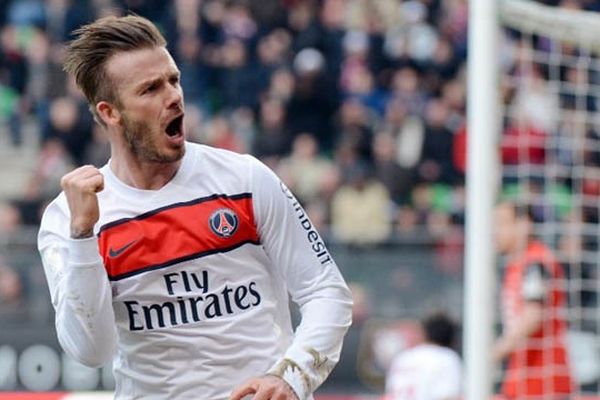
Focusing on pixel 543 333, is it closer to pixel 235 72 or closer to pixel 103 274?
pixel 103 274

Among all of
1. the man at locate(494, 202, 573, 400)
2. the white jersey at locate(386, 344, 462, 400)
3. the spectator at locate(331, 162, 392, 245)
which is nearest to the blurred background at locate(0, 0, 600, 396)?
the spectator at locate(331, 162, 392, 245)

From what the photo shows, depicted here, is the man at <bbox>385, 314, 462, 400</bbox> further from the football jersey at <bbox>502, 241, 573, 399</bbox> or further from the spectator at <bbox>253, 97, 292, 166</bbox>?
the spectator at <bbox>253, 97, 292, 166</bbox>

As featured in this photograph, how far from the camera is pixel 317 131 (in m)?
16.1

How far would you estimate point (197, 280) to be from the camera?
14.6 feet

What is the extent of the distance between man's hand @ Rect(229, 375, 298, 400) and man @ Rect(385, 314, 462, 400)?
16.2 ft

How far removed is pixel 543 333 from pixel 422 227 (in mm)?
6020

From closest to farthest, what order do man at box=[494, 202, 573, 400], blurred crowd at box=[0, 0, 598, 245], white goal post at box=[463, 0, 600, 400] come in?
white goal post at box=[463, 0, 600, 400] → man at box=[494, 202, 573, 400] → blurred crowd at box=[0, 0, 598, 245]

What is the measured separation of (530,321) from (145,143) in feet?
13.9

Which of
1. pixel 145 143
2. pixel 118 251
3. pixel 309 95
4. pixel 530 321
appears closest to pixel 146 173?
pixel 145 143

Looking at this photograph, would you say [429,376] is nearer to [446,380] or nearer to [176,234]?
[446,380]

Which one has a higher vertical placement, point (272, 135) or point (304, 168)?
point (272, 135)

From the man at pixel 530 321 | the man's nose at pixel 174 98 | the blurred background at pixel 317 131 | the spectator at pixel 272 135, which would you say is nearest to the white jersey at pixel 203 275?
the man's nose at pixel 174 98

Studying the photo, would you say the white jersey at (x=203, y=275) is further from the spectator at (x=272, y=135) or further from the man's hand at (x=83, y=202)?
the spectator at (x=272, y=135)

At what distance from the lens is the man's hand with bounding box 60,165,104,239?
4.22m
